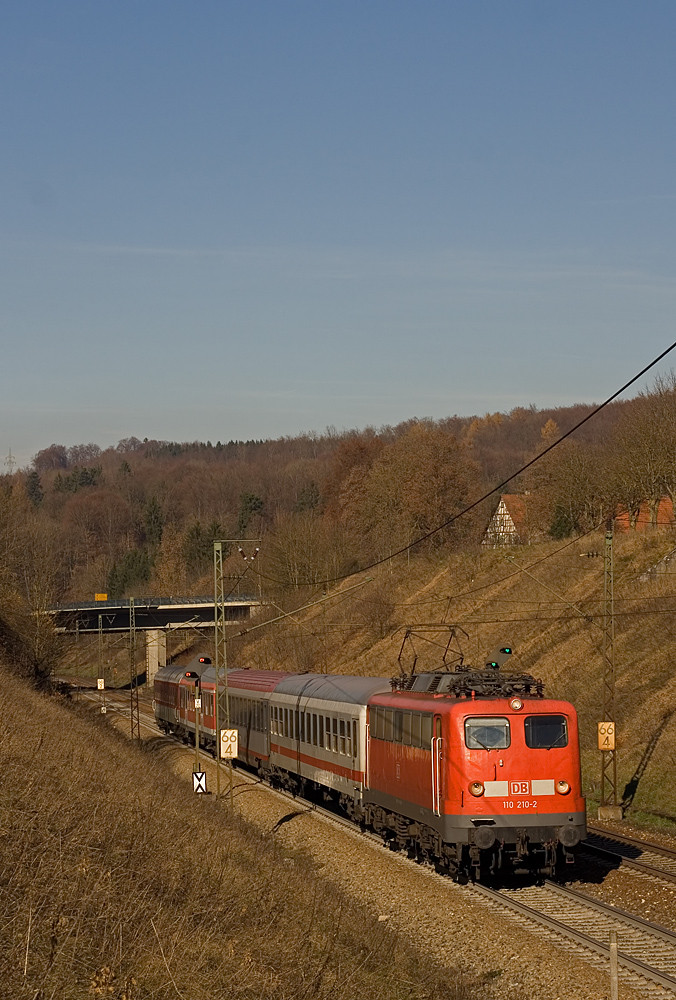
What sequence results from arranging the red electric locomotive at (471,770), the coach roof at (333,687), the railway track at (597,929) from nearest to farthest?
the railway track at (597,929) < the red electric locomotive at (471,770) < the coach roof at (333,687)

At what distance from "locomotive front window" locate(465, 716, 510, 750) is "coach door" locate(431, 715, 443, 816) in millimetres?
697

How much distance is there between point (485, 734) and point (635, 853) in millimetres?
6407

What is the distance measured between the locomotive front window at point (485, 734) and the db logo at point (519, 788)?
61 cm

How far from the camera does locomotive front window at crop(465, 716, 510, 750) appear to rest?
18203 millimetres

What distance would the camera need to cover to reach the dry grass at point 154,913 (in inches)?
400

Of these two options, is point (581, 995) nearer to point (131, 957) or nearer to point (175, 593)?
point (131, 957)

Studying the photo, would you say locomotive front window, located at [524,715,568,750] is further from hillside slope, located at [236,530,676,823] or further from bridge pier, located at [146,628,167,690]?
bridge pier, located at [146,628,167,690]

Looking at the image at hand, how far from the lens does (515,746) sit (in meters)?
18.3

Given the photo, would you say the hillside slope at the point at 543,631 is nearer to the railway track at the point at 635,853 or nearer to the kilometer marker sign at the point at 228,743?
the railway track at the point at 635,853

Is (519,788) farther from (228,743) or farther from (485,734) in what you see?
(228,743)

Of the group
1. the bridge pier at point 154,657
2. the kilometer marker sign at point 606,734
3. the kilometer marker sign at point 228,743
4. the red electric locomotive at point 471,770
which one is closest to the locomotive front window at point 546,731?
the red electric locomotive at point 471,770

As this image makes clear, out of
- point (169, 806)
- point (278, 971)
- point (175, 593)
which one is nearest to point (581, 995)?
point (278, 971)

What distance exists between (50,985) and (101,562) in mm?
140210

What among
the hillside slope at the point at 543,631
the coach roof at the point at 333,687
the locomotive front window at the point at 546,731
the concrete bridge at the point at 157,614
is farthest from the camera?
the concrete bridge at the point at 157,614
